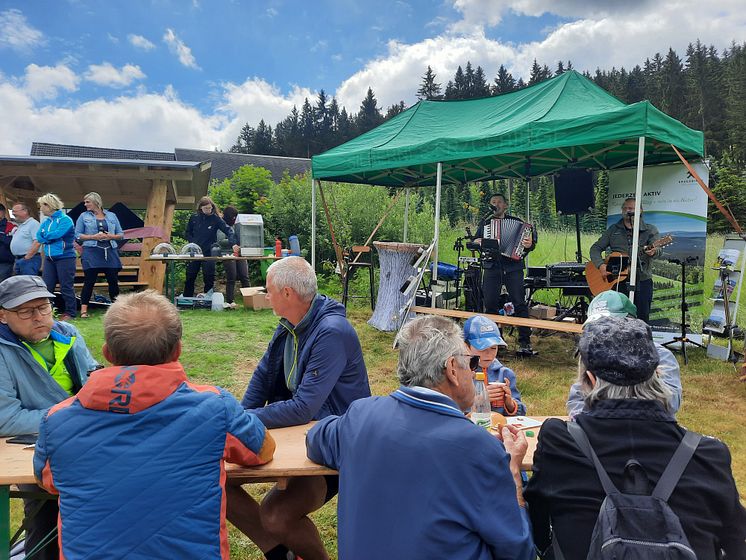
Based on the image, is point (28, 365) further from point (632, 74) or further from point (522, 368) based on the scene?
point (632, 74)

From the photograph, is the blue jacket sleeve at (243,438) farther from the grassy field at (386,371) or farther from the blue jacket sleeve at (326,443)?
the grassy field at (386,371)

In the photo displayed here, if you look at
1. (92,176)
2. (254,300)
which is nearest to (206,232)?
(254,300)

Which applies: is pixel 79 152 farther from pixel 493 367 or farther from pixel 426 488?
pixel 426 488

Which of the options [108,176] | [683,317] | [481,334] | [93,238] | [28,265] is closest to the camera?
[481,334]

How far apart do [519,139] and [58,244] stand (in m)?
6.08

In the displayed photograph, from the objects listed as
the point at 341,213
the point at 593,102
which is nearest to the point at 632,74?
the point at 341,213

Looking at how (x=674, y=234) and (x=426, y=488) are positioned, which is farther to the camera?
(x=674, y=234)

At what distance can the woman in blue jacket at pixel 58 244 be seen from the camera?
6984 millimetres

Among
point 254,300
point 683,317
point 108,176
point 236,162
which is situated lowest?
point 254,300

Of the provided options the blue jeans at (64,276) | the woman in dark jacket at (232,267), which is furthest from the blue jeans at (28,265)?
the woman in dark jacket at (232,267)

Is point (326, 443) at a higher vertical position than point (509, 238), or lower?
lower

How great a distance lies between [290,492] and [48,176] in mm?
10332

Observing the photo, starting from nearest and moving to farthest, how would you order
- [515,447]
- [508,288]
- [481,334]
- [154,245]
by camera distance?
1. [515,447]
2. [481,334]
3. [508,288]
4. [154,245]

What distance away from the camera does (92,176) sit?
10039 mm
